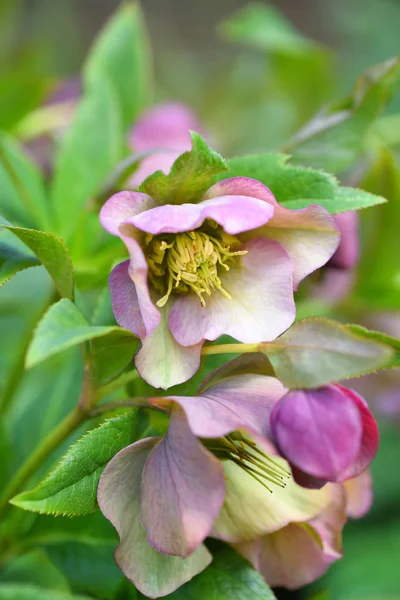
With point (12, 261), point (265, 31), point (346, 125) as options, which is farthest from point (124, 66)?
point (12, 261)

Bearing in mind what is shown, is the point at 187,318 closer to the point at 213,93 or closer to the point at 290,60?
the point at 290,60

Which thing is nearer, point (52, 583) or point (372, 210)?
point (52, 583)

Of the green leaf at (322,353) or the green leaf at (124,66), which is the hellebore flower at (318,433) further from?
the green leaf at (124,66)

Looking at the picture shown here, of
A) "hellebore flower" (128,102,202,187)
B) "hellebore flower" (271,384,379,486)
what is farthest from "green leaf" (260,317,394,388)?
"hellebore flower" (128,102,202,187)

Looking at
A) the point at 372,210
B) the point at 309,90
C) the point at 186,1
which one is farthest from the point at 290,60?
the point at 186,1

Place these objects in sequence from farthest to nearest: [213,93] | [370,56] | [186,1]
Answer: [186,1], [370,56], [213,93]

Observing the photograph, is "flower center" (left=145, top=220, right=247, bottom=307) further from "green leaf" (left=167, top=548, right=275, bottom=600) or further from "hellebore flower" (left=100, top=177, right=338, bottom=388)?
"green leaf" (left=167, top=548, right=275, bottom=600)
